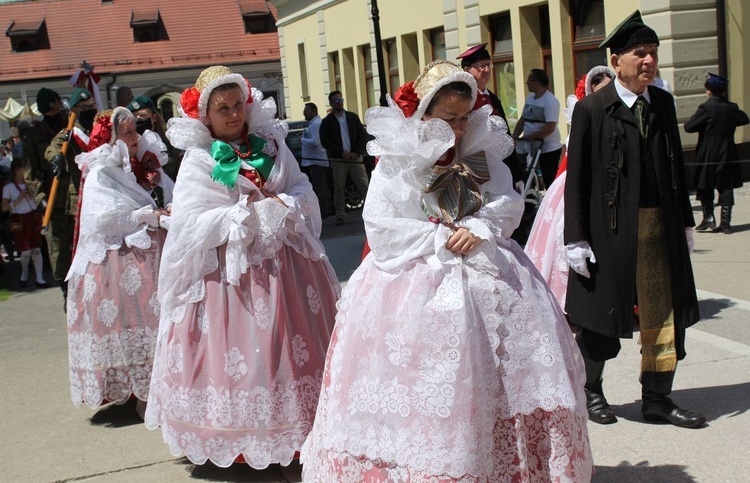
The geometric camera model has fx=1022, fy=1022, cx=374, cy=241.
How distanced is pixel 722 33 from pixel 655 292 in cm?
1041

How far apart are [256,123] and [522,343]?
2177 millimetres

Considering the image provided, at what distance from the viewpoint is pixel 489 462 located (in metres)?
3.58

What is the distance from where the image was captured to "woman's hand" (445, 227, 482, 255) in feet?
12.2

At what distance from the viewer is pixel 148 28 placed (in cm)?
4997

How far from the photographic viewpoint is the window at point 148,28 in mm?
49781

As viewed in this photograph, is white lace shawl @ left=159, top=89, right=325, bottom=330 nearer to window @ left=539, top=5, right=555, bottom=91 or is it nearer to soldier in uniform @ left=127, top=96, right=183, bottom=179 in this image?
soldier in uniform @ left=127, top=96, right=183, bottom=179

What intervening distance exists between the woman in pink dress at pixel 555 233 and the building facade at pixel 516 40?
8.16m

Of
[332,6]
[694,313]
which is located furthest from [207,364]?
[332,6]

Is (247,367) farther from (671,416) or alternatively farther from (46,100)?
(46,100)

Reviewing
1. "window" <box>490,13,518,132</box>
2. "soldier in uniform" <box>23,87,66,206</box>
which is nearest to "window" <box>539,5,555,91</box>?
"window" <box>490,13,518,132</box>

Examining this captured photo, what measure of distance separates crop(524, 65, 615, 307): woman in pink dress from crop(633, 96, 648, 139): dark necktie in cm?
156

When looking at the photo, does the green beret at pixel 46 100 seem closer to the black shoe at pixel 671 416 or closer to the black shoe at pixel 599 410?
the black shoe at pixel 599 410

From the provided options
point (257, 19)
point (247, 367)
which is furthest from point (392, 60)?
point (257, 19)

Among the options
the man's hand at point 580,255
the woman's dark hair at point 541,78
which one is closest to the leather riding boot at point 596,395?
the man's hand at point 580,255
